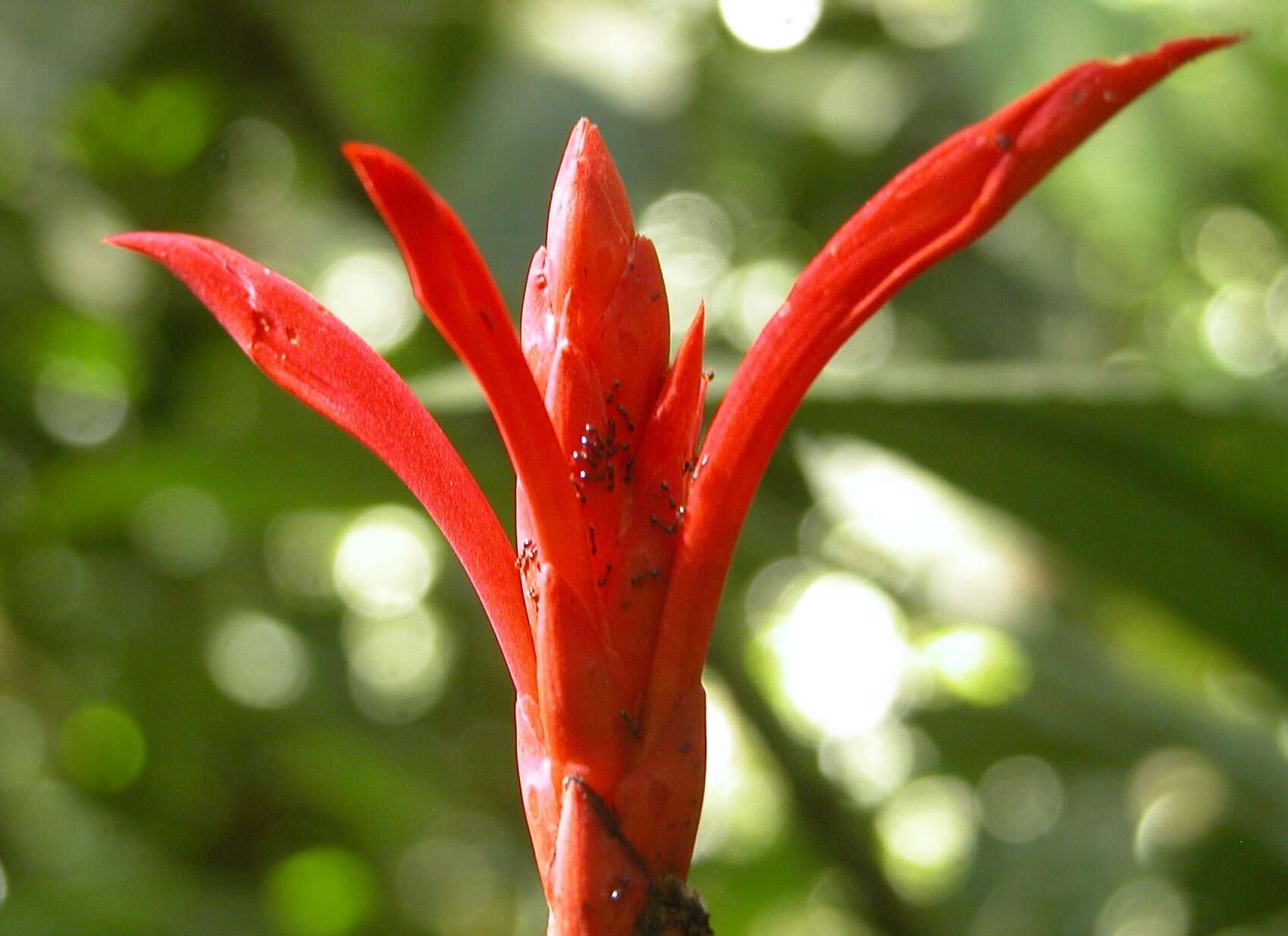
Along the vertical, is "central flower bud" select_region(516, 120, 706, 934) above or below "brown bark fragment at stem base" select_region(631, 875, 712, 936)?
above

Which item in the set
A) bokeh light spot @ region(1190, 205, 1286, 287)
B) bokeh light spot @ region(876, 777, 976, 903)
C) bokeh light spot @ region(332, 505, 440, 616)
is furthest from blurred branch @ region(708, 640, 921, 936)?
bokeh light spot @ region(1190, 205, 1286, 287)

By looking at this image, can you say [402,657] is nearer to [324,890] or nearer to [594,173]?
[324,890]

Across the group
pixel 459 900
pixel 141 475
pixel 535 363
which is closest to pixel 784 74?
pixel 141 475

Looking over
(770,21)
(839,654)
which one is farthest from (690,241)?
(839,654)

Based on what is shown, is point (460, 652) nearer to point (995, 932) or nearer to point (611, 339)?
point (995, 932)

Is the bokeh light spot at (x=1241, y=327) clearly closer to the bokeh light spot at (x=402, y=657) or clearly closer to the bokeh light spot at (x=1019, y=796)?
the bokeh light spot at (x=1019, y=796)

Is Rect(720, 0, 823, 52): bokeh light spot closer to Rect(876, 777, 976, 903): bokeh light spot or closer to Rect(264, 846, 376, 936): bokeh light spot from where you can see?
Rect(876, 777, 976, 903): bokeh light spot
